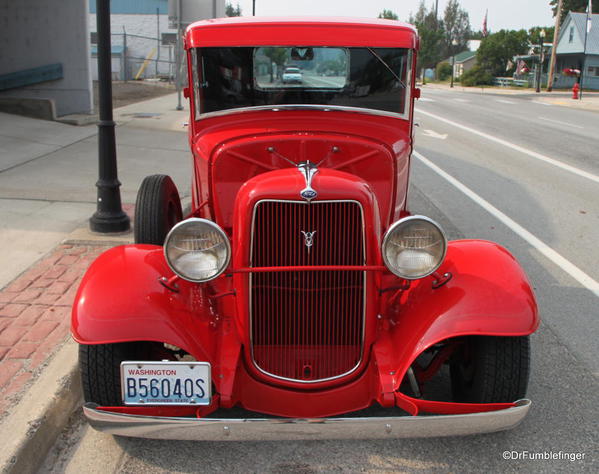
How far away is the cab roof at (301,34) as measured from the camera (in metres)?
3.83

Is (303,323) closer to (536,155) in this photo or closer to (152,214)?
(152,214)

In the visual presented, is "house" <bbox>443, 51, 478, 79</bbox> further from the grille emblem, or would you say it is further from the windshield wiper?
the grille emblem

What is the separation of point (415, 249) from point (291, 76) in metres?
1.93

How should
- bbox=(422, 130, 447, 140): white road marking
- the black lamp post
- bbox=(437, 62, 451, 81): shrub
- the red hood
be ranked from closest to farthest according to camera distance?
the red hood, the black lamp post, bbox=(422, 130, 447, 140): white road marking, bbox=(437, 62, 451, 81): shrub

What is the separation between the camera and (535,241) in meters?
6.12

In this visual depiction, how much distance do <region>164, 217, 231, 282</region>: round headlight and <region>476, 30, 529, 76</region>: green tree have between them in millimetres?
58017

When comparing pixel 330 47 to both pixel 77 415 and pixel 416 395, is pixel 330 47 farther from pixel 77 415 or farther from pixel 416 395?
pixel 77 415

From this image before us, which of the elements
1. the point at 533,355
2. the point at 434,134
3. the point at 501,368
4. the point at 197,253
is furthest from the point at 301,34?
the point at 434,134

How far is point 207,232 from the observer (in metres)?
2.66

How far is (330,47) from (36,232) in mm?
3202

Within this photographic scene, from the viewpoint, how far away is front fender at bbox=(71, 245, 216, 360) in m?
2.65

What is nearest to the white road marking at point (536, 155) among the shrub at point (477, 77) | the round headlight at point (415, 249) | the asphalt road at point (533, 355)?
the asphalt road at point (533, 355)

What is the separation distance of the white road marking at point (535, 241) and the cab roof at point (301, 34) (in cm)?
255

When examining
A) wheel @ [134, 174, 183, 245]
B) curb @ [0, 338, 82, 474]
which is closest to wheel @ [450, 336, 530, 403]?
curb @ [0, 338, 82, 474]
